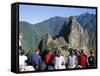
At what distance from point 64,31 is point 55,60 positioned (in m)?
0.27

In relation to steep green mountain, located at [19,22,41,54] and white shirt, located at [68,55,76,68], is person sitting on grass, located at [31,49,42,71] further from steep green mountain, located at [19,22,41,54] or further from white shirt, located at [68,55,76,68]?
white shirt, located at [68,55,76,68]

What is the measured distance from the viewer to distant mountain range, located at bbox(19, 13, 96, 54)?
2402 millimetres

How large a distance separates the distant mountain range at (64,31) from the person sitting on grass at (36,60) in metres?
0.04

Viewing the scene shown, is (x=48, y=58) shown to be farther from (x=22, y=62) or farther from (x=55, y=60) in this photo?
(x=22, y=62)

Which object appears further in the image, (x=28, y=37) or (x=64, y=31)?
(x=64, y=31)

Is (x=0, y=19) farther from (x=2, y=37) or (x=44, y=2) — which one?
(x=44, y=2)

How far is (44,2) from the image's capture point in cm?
247

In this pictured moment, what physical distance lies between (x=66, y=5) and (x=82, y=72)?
61cm

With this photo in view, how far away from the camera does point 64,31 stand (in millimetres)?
2543

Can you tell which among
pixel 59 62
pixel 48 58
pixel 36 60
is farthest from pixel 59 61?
pixel 36 60

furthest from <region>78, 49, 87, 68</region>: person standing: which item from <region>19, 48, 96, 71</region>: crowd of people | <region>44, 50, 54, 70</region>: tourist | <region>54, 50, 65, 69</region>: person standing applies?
<region>44, 50, 54, 70</region>: tourist

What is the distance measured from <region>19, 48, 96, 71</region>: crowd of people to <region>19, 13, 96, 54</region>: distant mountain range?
2.4 inches

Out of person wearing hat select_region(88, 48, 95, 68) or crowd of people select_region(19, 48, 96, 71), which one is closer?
crowd of people select_region(19, 48, 96, 71)

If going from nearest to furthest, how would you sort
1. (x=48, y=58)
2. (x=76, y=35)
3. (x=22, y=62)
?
(x=22, y=62), (x=48, y=58), (x=76, y=35)
